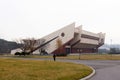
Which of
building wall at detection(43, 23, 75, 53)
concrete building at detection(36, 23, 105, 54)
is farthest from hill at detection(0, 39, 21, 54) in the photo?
concrete building at detection(36, 23, 105, 54)

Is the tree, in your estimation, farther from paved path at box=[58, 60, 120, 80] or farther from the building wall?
paved path at box=[58, 60, 120, 80]

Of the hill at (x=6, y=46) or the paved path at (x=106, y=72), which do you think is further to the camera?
the hill at (x=6, y=46)

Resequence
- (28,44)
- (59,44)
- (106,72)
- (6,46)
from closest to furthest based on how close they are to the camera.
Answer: (106,72), (28,44), (59,44), (6,46)

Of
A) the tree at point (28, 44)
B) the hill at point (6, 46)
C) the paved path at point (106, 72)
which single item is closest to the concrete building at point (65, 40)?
the tree at point (28, 44)

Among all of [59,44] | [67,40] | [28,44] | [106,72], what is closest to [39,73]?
[106,72]

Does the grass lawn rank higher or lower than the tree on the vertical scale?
lower

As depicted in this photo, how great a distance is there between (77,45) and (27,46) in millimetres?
26284

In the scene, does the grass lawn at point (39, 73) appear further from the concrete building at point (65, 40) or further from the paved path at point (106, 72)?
the concrete building at point (65, 40)

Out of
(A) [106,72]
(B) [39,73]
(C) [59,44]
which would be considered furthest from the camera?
(C) [59,44]

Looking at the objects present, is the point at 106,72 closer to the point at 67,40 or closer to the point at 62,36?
the point at 67,40

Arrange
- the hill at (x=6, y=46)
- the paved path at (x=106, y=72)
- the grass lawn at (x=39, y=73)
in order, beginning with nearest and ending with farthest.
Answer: the grass lawn at (x=39, y=73) < the paved path at (x=106, y=72) < the hill at (x=6, y=46)

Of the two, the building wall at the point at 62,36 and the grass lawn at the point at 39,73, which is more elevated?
the building wall at the point at 62,36

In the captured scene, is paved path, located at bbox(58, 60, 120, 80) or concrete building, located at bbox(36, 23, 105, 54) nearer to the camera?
paved path, located at bbox(58, 60, 120, 80)

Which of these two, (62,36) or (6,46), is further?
(6,46)
